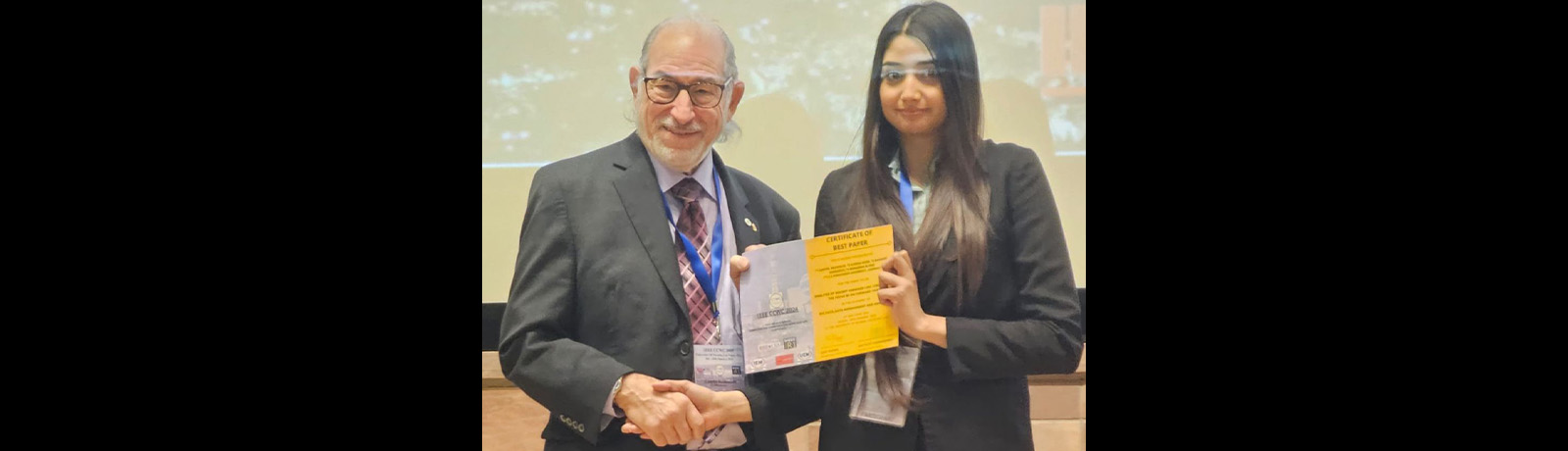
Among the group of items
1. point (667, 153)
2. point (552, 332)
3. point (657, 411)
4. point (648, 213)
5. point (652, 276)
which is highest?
point (667, 153)

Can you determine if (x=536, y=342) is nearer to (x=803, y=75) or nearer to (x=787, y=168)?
(x=787, y=168)

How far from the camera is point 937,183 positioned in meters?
3.39

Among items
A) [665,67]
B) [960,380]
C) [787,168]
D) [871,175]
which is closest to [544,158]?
[665,67]

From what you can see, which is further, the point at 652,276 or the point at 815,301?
the point at 815,301

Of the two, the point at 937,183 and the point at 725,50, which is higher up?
the point at 725,50

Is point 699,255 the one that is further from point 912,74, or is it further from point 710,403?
point 912,74

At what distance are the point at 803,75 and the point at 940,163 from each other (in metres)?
0.47

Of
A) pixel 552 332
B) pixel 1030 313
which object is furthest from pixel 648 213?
pixel 1030 313

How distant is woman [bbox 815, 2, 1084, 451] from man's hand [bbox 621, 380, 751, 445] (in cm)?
28

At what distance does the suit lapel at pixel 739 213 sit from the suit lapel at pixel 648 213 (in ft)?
0.59

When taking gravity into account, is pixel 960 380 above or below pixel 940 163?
below

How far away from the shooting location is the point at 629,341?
10.5ft

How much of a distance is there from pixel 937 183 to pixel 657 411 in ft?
3.33

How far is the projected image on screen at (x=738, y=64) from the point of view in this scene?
11.0 feet
